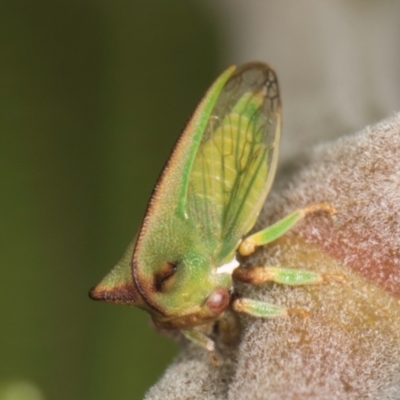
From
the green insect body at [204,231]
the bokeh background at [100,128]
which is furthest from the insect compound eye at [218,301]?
the bokeh background at [100,128]

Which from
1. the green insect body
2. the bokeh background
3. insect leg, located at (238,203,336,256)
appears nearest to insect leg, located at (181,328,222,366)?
the green insect body

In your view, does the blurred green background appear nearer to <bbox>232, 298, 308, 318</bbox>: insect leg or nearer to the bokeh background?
the bokeh background

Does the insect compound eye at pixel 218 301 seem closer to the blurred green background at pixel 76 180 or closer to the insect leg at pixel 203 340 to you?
the insect leg at pixel 203 340

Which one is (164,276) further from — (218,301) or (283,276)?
(283,276)

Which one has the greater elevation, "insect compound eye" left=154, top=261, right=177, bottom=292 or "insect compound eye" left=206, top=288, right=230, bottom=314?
"insect compound eye" left=154, top=261, right=177, bottom=292

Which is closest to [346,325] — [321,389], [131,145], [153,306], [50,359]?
[321,389]

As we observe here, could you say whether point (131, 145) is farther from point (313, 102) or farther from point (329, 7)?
point (329, 7)

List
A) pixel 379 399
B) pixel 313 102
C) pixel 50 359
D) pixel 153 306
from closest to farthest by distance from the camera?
pixel 379 399 < pixel 153 306 < pixel 50 359 < pixel 313 102
